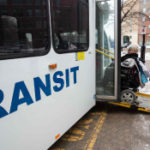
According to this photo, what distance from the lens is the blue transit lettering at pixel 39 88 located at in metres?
1.78

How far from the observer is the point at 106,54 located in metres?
4.16

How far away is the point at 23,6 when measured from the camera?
74.5 inches

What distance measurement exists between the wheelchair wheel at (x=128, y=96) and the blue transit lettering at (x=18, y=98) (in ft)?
9.53

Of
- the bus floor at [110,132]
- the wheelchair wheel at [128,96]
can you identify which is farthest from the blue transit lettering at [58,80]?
the wheelchair wheel at [128,96]

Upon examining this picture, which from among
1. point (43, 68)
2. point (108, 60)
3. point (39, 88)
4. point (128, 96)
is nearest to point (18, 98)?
point (39, 88)

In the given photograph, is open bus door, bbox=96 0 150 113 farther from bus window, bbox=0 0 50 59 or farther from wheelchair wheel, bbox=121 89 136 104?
bus window, bbox=0 0 50 59

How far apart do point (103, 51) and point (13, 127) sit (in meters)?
2.98

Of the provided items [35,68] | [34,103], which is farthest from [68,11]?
[34,103]

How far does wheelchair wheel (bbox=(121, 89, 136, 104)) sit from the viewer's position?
4.22 meters

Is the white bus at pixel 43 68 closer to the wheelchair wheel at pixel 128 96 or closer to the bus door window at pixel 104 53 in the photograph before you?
the bus door window at pixel 104 53

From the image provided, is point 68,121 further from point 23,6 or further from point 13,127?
point 23,6

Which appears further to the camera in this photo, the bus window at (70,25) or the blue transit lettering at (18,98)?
the bus window at (70,25)

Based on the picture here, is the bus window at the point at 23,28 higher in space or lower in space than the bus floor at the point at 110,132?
higher

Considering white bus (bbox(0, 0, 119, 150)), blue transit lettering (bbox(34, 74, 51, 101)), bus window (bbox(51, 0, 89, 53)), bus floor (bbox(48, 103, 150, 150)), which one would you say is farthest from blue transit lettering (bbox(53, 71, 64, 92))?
bus floor (bbox(48, 103, 150, 150))
